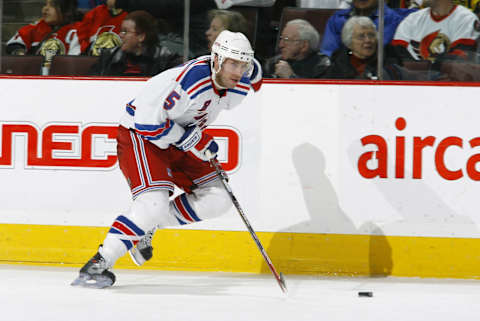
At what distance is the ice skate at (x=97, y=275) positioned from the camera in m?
3.27

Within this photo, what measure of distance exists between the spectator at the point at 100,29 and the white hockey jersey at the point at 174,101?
858mm

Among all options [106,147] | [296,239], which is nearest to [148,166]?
[106,147]

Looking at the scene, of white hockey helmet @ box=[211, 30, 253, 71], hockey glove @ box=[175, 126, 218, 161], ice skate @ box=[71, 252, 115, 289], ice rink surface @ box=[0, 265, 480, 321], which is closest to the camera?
ice rink surface @ box=[0, 265, 480, 321]

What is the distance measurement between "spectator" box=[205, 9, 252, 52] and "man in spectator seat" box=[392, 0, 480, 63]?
80 cm

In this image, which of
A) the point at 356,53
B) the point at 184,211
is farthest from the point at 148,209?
the point at 356,53

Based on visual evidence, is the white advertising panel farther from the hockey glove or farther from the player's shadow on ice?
the hockey glove

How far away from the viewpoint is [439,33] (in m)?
3.74

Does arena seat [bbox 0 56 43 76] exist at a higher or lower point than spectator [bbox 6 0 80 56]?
lower

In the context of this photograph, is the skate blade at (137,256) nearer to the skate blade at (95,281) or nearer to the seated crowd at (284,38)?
the skate blade at (95,281)

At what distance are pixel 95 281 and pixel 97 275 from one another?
33mm

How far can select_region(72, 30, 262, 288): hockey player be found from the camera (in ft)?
10.2

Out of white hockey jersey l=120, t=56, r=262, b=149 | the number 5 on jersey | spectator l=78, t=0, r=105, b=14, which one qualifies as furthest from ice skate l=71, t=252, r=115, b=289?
spectator l=78, t=0, r=105, b=14

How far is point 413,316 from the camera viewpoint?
2838 mm

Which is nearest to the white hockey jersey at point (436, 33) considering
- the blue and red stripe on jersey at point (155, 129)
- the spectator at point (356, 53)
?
the spectator at point (356, 53)
